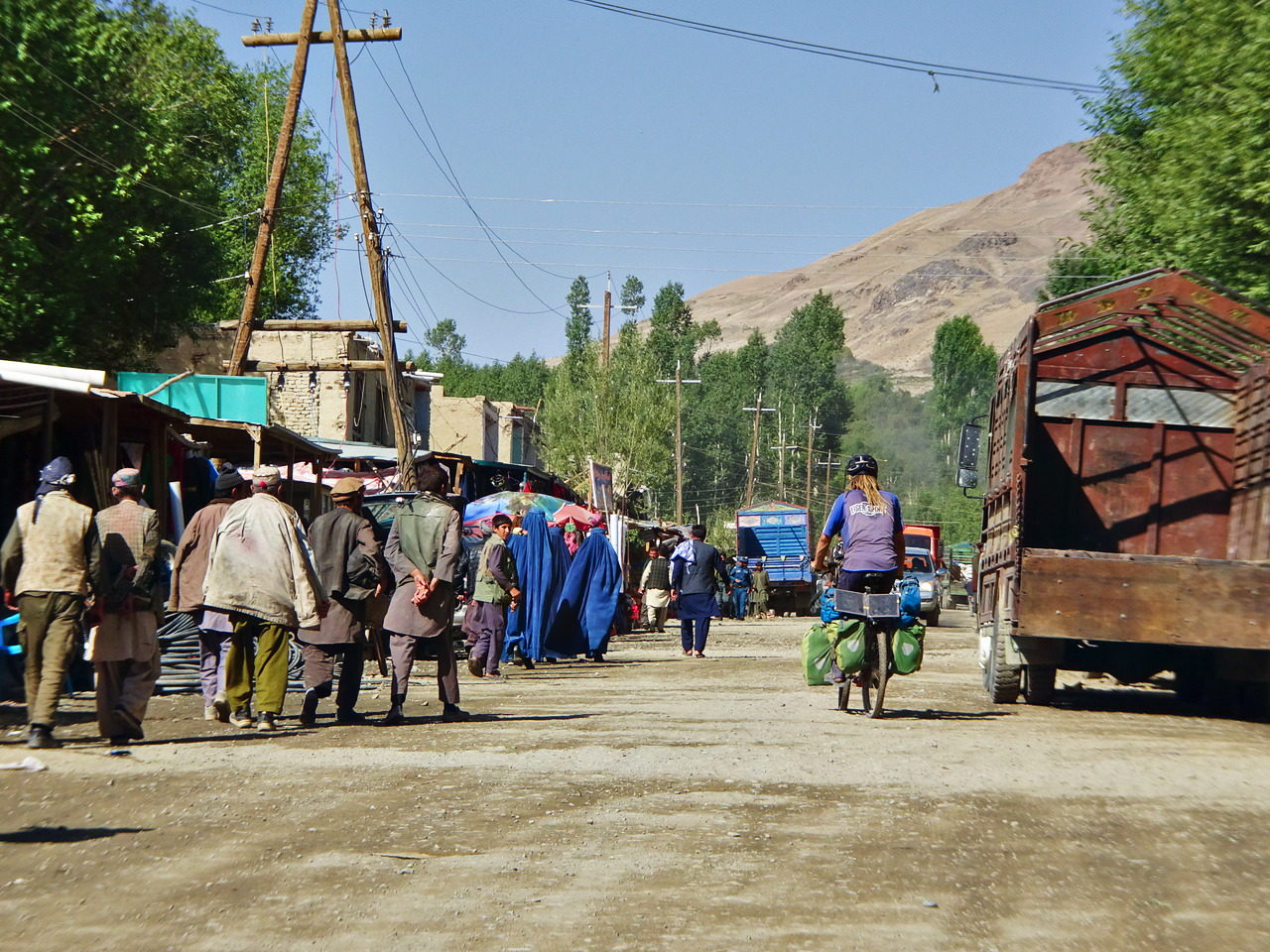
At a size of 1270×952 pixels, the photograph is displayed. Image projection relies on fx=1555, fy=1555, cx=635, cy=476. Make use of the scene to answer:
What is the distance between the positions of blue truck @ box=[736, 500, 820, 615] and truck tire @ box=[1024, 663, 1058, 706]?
36.1 metres

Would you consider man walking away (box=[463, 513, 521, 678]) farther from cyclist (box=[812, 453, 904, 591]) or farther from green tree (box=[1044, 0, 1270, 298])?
green tree (box=[1044, 0, 1270, 298])

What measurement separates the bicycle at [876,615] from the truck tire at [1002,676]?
165 centimetres

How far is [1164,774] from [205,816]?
504cm

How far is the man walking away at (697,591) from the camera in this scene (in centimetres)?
2241

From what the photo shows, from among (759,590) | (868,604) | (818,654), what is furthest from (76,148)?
(759,590)

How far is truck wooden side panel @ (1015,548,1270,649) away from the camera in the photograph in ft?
37.8

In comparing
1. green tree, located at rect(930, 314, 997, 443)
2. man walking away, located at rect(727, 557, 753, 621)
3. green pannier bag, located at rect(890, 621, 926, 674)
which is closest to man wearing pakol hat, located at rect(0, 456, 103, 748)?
green pannier bag, located at rect(890, 621, 926, 674)

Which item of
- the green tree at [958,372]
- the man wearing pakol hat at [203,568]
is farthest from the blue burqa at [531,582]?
the green tree at [958,372]

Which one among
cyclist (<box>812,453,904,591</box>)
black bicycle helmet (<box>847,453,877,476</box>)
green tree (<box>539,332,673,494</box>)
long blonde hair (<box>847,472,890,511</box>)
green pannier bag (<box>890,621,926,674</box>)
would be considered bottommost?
green pannier bag (<box>890,621,926,674</box>)

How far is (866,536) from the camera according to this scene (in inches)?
462

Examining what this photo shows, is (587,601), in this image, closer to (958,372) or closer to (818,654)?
(818,654)

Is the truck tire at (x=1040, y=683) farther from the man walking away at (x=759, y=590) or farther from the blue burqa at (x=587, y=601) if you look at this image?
the man walking away at (x=759, y=590)

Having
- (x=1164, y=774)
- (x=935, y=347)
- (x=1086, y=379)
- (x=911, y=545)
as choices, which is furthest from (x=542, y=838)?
(x=935, y=347)

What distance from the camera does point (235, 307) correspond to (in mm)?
60719
